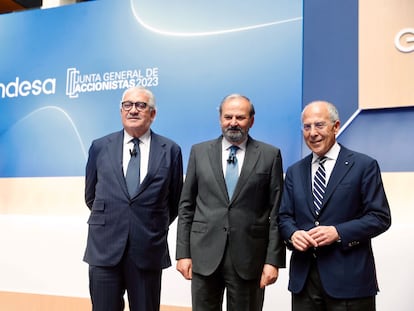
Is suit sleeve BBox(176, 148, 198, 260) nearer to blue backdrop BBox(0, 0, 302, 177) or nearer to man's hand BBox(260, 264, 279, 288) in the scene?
man's hand BBox(260, 264, 279, 288)

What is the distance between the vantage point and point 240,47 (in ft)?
Answer: 14.8

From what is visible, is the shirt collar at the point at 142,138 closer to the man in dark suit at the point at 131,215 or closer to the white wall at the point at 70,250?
the man in dark suit at the point at 131,215

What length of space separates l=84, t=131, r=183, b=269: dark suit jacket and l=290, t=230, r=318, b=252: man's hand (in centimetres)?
76

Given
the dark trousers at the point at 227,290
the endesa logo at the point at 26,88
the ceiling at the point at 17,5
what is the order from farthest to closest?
1. the ceiling at the point at 17,5
2. the endesa logo at the point at 26,88
3. the dark trousers at the point at 227,290

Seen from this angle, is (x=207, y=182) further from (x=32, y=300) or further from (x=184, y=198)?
(x=32, y=300)

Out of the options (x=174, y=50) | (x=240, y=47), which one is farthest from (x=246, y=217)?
(x=174, y=50)

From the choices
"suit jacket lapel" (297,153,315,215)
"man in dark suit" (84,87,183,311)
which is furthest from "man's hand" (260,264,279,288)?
"man in dark suit" (84,87,183,311)

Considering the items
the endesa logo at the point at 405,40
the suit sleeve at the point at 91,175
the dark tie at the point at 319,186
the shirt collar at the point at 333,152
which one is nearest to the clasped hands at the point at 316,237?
the dark tie at the point at 319,186

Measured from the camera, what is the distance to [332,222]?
2186mm

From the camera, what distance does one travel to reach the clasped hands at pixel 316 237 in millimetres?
2117

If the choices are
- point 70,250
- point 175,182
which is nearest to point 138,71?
point 70,250

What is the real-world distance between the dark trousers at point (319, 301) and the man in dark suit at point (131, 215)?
0.76m

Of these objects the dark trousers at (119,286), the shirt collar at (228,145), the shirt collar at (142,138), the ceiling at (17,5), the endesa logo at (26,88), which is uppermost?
the ceiling at (17,5)

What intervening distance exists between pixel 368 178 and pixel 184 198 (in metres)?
0.90
